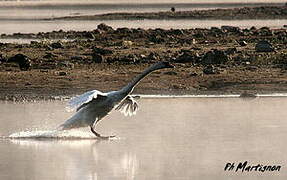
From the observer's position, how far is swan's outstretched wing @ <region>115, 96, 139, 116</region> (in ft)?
50.3

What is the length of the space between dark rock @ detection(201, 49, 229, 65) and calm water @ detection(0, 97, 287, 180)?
457 centimetres

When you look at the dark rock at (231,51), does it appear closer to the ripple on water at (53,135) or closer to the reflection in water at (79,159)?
the ripple on water at (53,135)

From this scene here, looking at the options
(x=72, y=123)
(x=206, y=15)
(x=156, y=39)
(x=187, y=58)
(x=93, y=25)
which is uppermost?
(x=72, y=123)

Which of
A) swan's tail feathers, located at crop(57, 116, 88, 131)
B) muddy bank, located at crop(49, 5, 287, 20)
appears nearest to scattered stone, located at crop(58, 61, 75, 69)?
swan's tail feathers, located at crop(57, 116, 88, 131)

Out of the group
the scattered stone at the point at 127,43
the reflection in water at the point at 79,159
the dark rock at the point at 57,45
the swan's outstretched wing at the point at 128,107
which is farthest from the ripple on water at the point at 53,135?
the scattered stone at the point at 127,43

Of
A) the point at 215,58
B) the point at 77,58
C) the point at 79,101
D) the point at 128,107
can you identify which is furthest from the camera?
the point at 77,58

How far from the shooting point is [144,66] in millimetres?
22453

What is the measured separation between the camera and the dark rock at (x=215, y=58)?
22.5 metres

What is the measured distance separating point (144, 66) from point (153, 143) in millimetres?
8983

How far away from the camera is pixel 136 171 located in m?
11.8

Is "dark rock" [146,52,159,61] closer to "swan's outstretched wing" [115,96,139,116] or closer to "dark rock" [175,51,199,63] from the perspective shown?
"dark rock" [175,51,199,63]

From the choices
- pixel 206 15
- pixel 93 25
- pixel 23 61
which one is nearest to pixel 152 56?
pixel 23 61

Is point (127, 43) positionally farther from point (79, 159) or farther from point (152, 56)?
point (79, 159)

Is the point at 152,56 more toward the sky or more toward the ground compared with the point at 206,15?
more toward the sky
